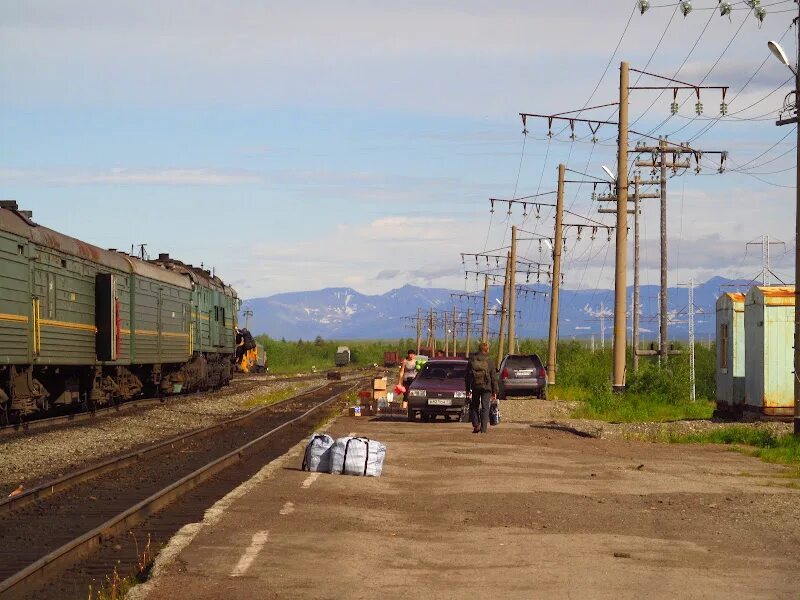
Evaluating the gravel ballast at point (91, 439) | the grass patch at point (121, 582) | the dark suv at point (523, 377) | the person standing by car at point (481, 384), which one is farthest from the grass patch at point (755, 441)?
the dark suv at point (523, 377)

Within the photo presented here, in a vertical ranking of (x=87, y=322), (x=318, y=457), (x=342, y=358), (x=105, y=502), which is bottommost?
(x=342, y=358)

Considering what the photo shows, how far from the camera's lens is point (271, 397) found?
4784 centimetres

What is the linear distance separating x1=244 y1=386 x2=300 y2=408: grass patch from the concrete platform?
23.9 metres

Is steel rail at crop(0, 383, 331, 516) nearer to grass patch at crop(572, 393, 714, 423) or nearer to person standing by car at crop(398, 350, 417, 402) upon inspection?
person standing by car at crop(398, 350, 417, 402)

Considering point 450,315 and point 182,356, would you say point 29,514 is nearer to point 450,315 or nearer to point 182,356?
point 182,356

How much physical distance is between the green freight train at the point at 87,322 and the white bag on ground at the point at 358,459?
8.49 metres

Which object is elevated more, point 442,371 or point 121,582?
point 442,371

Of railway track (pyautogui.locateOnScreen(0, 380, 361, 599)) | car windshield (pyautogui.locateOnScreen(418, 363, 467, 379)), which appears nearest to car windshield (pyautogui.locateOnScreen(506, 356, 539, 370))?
car windshield (pyautogui.locateOnScreen(418, 363, 467, 379))

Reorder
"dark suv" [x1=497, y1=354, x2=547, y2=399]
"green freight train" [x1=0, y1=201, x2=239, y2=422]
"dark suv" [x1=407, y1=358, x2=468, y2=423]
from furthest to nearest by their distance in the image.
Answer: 1. "dark suv" [x1=497, y1=354, x2=547, y2=399]
2. "dark suv" [x1=407, y1=358, x2=468, y2=423]
3. "green freight train" [x1=0, y1=201, x2=239, y2=422]

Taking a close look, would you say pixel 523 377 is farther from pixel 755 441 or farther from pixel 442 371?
pixel 755 441

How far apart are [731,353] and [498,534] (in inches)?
848

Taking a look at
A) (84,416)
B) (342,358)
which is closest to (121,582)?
(84,416)

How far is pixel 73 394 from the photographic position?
30000mm

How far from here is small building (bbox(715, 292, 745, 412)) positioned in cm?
3138
